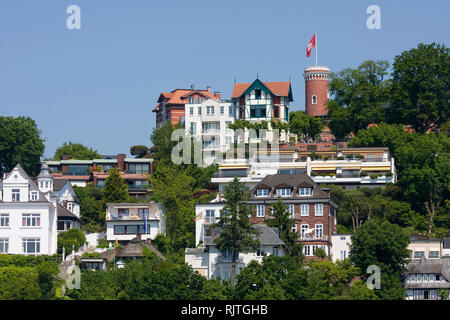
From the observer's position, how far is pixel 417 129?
139m

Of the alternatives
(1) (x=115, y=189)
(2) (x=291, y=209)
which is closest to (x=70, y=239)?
(1) (x=115, y=189)

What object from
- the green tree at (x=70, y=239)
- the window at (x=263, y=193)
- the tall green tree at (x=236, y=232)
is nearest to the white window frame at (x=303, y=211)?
the window at (x=263, y=193)

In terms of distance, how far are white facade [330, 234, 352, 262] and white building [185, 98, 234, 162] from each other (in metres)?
39.1

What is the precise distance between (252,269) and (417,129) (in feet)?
163

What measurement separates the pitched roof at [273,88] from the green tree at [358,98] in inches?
202

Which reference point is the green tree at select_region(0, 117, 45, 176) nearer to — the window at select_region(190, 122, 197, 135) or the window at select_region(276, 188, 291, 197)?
the window at select_region(190, 122, 197, 135)

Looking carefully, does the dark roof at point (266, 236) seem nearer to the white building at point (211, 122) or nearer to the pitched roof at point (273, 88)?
the white building at point (211, 122)

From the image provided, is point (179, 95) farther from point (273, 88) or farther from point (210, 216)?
point (210, 216)

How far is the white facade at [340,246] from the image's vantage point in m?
104

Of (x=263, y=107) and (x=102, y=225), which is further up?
(x=263, y=107)

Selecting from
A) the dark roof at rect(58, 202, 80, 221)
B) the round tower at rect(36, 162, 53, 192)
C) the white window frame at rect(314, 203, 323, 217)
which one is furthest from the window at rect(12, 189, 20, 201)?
the white window frame at rect(314, 203, 323, 217)
